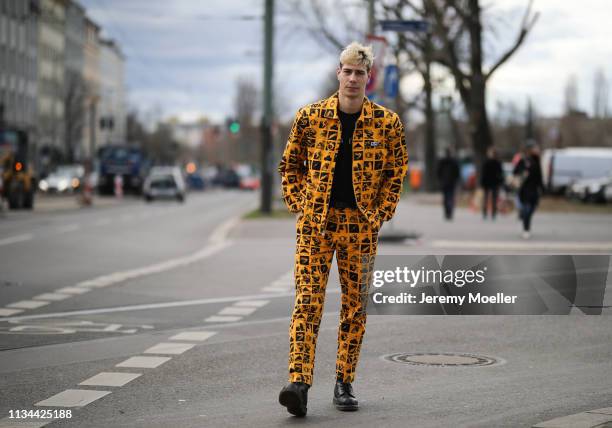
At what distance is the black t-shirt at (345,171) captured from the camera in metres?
7.09

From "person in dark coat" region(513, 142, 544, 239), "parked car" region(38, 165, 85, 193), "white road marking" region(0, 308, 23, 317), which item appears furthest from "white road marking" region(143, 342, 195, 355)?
"parked car" region(38, 165, 85, 193)

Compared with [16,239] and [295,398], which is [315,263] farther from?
[16,239]

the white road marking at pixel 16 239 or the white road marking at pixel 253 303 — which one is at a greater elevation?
the white road marking at pixel 253 303

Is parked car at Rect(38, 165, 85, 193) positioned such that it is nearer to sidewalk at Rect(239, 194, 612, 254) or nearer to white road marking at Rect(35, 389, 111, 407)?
sidewalk at Rect(239, 194, 612, 254)

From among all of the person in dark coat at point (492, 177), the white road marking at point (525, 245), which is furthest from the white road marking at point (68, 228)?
the person in dark coat at point (492, 177)

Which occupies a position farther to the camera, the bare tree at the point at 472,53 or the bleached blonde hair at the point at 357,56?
the bare tree at the point at 472,53

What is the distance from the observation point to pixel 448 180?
1339 inches

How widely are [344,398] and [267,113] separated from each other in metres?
30.5

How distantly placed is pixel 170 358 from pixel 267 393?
177cm

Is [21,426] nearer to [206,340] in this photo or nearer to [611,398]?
[611,398]

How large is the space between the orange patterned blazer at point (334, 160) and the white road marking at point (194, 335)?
12.0 feet

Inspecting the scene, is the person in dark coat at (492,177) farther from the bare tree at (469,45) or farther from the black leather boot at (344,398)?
the black leather boot at (344,398)

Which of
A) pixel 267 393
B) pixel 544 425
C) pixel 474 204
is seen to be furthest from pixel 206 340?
pixel 474 204

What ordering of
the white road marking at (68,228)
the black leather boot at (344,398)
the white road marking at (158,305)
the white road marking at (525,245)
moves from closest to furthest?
1. the black leather boot at (344,398)
2. the white road marking at (158,305)
3. the white road marking at (525,245)
4. the white road marking at (68,228)
